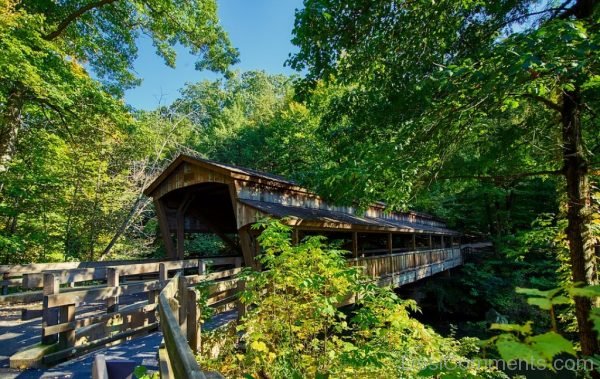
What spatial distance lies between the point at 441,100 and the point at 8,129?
1193 centimetres

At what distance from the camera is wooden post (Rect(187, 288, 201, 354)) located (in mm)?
3928

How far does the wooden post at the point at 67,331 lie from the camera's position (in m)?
4.52

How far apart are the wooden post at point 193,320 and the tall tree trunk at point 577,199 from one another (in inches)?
238

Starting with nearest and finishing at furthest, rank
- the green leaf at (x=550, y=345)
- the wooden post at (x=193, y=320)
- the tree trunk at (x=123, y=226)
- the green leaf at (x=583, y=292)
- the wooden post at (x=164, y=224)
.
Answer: the green leaf at (x=550, y=345)
the green leaf at (x=583, y=292)
the wooden post at (x=193, y=320)
the wooden post at (x=164, y=224)
the tree trunk at (x=123, y=226)

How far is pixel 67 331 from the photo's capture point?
457 cm

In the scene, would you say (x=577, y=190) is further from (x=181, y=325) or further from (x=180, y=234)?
(x=180, y=234)

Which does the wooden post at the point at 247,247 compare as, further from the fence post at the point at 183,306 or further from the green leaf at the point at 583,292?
the green leaf at the point at 583,292

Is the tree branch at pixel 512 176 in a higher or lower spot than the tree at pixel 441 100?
lower

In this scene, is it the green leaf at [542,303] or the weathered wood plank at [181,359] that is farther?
the weathered wood plank at [181,359]

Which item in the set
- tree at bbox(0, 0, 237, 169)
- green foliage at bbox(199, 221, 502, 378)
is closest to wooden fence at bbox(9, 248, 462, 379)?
green foliage at bbox(199, 221, 502, 378)

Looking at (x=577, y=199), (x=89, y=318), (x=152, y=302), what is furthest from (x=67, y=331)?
(x=577, y=199)

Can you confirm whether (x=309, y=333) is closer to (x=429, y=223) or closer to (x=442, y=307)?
(x=442, y=307)

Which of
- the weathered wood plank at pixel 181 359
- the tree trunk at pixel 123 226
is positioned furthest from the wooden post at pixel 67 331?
the tree trunk at pixel 123 226

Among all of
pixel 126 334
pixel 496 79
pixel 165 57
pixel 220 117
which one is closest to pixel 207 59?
pixel 165 57
